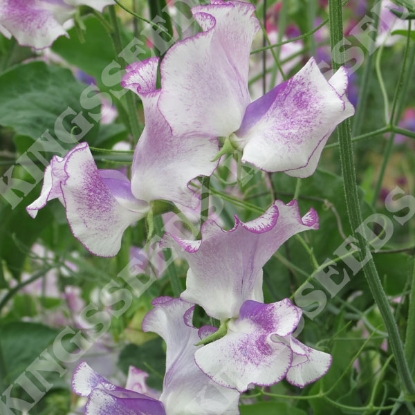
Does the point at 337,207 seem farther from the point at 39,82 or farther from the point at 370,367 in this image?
the point at 39,82

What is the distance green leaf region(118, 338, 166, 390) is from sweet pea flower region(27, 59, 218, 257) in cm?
39

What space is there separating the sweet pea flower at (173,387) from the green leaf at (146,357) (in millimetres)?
319

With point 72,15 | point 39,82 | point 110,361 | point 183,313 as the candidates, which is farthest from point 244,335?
point 110,361

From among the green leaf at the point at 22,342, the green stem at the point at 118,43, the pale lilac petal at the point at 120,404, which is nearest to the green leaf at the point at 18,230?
the green leaf at the point at 22,342

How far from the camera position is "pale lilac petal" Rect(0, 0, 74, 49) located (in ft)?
1.56

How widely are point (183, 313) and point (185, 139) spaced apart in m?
0.12

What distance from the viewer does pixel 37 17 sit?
0.48 m

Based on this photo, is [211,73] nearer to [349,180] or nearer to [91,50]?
[349,180]

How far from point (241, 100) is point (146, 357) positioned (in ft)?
1.48

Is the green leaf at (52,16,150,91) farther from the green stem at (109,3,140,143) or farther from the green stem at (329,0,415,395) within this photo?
the green stem at (329,0,415,395)

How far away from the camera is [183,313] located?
42cm

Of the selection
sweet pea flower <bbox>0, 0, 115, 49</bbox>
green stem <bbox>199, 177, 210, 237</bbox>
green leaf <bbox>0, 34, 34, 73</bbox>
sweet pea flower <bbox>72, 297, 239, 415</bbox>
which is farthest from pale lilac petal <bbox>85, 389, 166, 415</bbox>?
green leaf <bbox>0, 34, 34, 73</bbox>

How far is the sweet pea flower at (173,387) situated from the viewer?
0.39 metres

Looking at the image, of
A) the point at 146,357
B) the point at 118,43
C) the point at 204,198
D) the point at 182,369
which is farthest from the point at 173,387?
the point at 146,357
